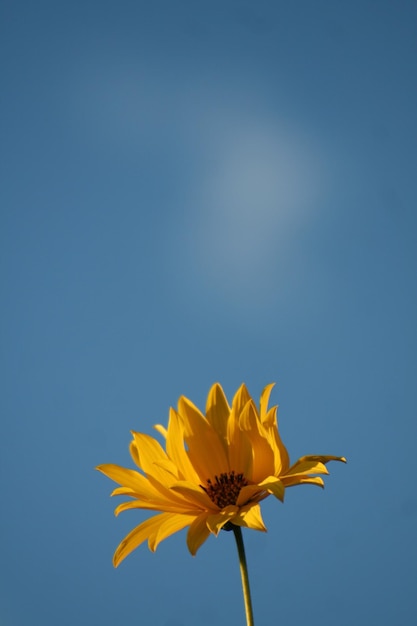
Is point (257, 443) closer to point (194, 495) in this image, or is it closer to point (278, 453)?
point (278, 453)

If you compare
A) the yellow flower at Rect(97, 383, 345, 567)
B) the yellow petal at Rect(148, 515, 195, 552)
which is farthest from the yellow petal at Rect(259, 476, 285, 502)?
the yellow petal at Rect(148, 515, 195, 552)

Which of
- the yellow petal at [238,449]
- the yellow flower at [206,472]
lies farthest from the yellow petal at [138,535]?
the yellow petal at [238,449]

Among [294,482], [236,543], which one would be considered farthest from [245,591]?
[294,482]

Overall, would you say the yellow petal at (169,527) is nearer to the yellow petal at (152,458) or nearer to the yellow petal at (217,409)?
the yellow petal at (152,458)

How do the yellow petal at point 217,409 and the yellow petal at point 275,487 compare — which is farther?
the yellow petal at point 217,409

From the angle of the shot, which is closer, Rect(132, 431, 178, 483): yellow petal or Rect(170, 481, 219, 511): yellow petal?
Rect(170, 481, 219, 511): yellow petal

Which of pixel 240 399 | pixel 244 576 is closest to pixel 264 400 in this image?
pixel 240 399

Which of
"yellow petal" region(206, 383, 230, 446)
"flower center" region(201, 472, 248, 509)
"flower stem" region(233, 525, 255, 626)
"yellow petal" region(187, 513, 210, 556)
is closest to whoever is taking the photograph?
"flower stem" region(233, 525, 255, 626)

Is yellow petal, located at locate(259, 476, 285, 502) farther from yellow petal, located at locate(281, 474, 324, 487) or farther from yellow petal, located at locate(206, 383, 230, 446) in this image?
yellow petal, located at locate(206, 383, 230, 446)
